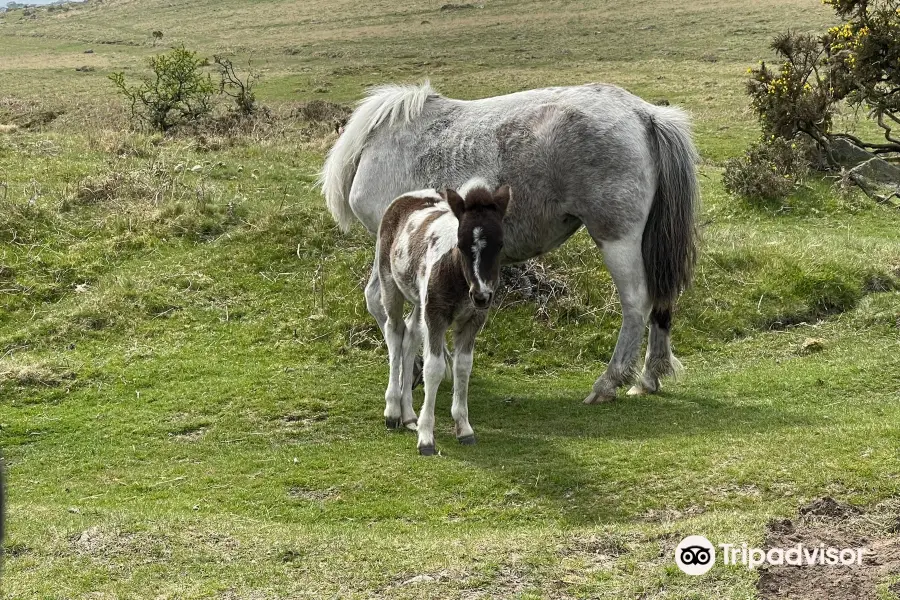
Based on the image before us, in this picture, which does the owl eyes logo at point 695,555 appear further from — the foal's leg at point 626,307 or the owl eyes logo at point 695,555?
the foal's leg at point 626,307

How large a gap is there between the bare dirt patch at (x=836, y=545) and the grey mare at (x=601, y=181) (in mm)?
3710

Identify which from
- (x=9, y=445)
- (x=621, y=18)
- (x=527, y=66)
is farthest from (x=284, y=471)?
(x=621, y=18)

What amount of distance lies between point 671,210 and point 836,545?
15.3ft

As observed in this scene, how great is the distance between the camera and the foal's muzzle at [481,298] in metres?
7.28

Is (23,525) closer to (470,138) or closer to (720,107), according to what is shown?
(470,138)

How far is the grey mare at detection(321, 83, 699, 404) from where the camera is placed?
30.8 feet

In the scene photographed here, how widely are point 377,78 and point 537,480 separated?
35261 mm

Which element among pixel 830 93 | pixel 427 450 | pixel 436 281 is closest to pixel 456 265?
pixel 436 281

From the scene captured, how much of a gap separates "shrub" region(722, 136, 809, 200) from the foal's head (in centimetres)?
1015

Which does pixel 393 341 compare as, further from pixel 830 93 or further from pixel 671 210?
pixel 830 93

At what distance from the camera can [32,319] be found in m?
12.1

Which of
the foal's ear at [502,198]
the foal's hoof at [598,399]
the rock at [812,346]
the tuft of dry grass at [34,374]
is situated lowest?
the rock at [812,346]

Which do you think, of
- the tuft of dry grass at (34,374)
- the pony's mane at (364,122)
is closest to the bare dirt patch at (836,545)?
the pony's mane at (364,122)

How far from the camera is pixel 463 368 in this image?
8367 millimetres
